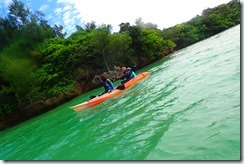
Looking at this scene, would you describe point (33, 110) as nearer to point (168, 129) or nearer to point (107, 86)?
point (107, 86)

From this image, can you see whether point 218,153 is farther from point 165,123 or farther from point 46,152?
point 46,152

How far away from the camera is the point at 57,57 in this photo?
30.8 metres

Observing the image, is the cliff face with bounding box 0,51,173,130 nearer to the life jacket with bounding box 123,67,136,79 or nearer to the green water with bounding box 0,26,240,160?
the life jacket with bounding box 123,67,136,79

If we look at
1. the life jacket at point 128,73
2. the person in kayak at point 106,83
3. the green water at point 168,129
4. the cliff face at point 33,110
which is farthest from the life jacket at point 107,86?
the cliff face at point 33,110

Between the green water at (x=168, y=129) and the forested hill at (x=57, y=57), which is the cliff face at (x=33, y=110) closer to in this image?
the forested hill at (x=57, y=57)

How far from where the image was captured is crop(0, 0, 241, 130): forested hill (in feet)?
85.5

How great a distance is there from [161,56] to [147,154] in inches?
1338

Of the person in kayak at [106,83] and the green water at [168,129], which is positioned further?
the person in kayak at [106,83]

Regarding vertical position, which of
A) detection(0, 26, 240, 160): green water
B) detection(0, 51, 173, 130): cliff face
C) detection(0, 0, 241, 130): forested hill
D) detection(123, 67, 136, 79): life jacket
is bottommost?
detection(0, 26, 240, 160): green water

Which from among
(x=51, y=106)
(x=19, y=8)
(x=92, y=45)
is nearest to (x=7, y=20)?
(x=19, y=8)

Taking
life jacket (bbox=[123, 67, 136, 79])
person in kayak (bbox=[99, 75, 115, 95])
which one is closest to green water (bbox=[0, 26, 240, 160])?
person in kayak (bbox=[99, 75, 115, 95])

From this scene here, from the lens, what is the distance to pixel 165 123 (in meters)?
7.41

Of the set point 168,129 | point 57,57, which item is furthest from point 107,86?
point 57,57

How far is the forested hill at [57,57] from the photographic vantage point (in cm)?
2605
